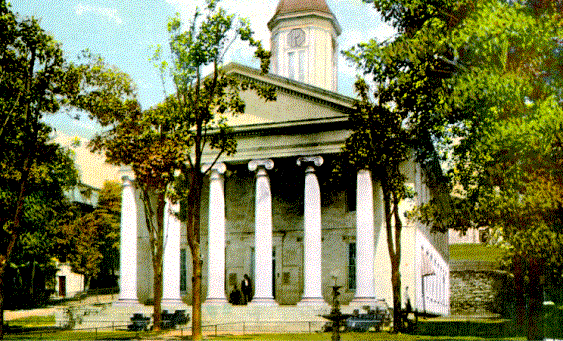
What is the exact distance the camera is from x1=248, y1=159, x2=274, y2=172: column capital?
126ft

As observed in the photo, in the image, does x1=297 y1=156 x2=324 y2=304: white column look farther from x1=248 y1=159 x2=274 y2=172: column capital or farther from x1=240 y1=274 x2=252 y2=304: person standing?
x1=240 y1=274 x2=252 y2=304: person standing

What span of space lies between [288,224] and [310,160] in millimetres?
6563

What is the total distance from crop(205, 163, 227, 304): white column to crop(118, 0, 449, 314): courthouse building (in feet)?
0.17

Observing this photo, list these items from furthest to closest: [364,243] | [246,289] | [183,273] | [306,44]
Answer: [306,44] < [183,273] < [246,289] < [364,243]

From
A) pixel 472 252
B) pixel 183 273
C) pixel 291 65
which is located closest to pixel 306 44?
pixel 291 65

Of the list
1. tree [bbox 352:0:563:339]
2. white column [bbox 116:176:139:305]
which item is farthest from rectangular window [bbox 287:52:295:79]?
tree [bbox 352:0:563:339]

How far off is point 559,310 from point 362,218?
11.6 metres

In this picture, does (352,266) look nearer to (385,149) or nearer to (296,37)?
(385,149)

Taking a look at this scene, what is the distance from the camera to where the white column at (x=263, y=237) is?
37.2m

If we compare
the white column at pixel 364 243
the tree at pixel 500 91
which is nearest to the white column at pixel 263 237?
the white column at pixel 364 243

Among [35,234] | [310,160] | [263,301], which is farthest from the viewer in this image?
[35,234]

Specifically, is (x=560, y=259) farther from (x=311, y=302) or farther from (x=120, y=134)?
(x=120, y=134)

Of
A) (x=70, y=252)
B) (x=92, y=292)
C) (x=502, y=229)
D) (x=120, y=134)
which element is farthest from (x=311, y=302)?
(x=92, y=292)

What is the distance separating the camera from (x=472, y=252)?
3654 inches
